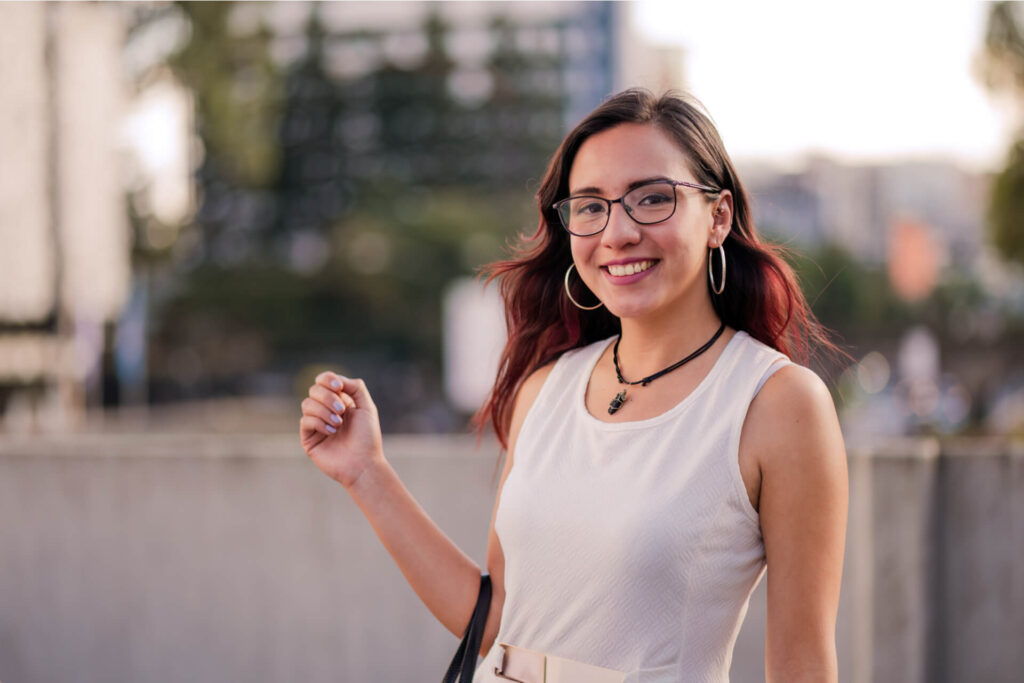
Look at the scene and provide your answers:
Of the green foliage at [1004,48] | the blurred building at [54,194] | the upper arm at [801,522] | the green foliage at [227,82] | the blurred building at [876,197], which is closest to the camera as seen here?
the upper arm at [801,522]

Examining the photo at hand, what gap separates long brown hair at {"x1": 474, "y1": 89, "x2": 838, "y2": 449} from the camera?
175 cm

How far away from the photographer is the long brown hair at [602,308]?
1.75 m

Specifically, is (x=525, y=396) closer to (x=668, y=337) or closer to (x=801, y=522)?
(x=668, y=337)

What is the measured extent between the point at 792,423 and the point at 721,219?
1.42ft

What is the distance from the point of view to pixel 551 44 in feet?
260

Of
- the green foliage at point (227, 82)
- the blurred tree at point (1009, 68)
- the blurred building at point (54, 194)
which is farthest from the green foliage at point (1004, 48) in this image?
the green foliage at point (227, 82)

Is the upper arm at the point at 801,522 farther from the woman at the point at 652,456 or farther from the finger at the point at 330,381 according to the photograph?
the finger at the point at 330,381

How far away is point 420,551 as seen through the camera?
1.93 meters

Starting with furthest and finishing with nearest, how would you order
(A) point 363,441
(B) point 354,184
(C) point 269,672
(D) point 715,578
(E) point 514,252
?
(B) point 354,184
(C) point 269,672
(E) point 514,252
(A) point 363,441
(D) point 715,578

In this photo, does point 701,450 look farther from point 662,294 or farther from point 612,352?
point 612,352

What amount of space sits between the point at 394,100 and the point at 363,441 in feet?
211

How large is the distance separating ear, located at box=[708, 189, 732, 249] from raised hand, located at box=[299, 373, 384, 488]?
2.34 feet

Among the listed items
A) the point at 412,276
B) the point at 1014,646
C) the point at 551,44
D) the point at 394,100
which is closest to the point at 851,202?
the point at 551,44

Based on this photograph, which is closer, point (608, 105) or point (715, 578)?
point (715, 578)
